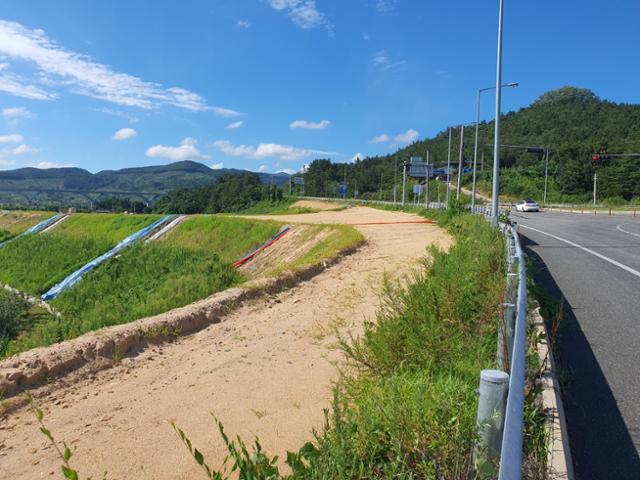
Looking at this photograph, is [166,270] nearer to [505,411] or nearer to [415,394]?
[415,394]

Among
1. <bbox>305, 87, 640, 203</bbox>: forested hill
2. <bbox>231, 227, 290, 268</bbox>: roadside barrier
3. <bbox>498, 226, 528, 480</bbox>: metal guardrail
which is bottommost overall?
<bbox>231, 227, 290, 268</bbox>: roadside barrier

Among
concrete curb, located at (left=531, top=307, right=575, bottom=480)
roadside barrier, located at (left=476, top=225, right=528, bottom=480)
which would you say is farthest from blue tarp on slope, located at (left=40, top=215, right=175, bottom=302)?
roadside barrier, located at (left=476, top=225, right=528, bottom=480)

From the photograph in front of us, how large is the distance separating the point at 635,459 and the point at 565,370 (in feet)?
5.36

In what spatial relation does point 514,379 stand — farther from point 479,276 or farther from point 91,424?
point 479,276

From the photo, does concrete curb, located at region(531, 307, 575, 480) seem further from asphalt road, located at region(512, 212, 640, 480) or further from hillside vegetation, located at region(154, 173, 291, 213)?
hillside vegetation, located at region(154, 173, 291, 213)

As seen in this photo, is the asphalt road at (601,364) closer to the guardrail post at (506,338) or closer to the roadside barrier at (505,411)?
the guardrail post at (506,338)

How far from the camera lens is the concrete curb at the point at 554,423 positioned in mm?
3027

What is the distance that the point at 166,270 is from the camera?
77.7 ft

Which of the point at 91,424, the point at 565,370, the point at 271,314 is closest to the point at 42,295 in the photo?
the point at 271,314

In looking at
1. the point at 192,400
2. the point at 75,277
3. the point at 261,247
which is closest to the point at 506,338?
the point at 192,400

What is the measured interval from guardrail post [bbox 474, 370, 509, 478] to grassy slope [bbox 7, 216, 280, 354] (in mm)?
10801

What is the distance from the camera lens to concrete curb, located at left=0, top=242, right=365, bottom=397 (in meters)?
6.14

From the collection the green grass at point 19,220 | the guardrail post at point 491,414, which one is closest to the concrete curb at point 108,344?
the guardrail post at point 491,414

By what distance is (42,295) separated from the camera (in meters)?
27.3
